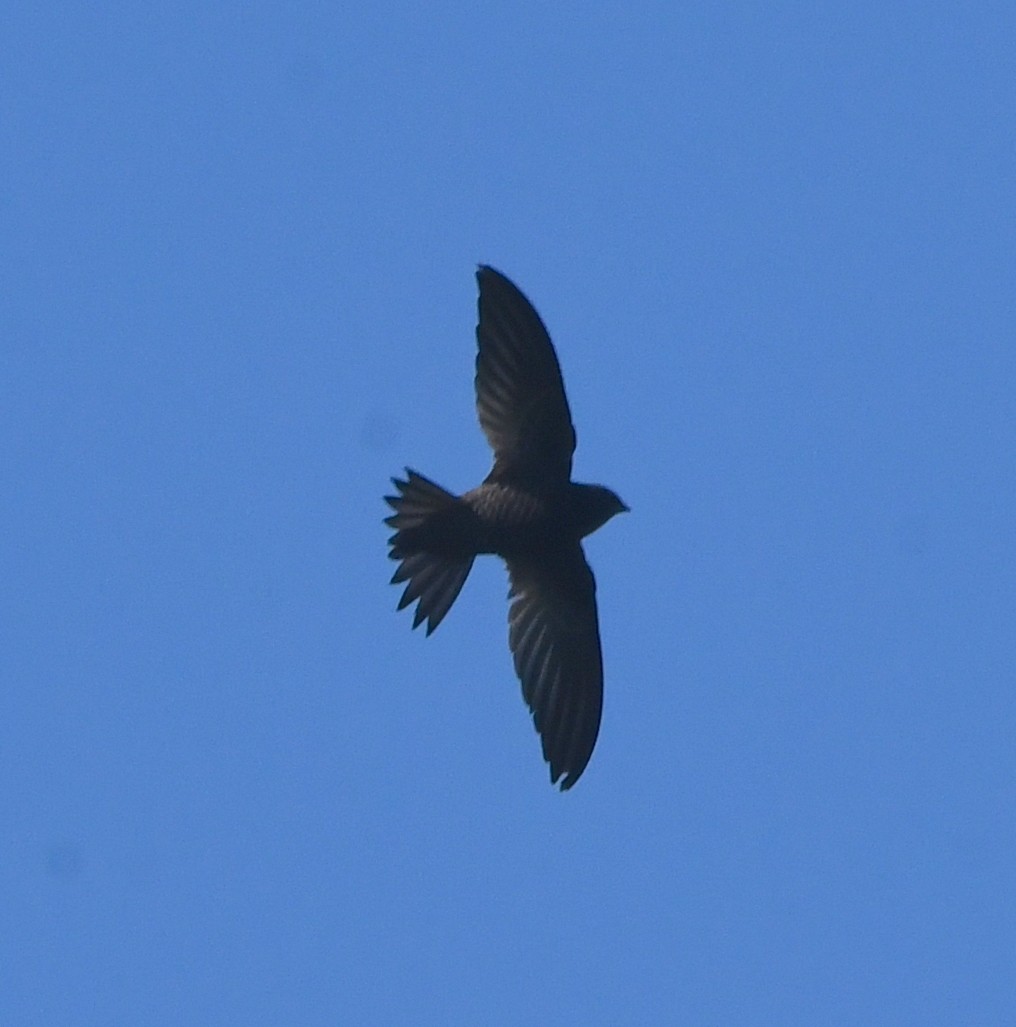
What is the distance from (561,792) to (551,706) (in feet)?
1.25

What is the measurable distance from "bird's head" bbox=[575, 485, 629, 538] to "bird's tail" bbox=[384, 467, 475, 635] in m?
0.63

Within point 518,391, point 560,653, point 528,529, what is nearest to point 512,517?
point 528,529

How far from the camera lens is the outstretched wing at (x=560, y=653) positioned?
38.6 feet

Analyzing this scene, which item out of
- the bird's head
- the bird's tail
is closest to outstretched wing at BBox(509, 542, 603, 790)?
the bird's head

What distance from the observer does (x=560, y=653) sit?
11.9 meters

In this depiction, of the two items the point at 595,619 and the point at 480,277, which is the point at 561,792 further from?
the point at 480,277

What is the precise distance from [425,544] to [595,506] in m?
0.87

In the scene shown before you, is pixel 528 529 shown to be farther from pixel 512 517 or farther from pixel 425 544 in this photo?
pixel 425 544

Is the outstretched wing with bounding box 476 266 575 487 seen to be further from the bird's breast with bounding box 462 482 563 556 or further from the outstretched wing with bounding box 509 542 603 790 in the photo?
the outstretched wing with bounding box 509 542 603 790

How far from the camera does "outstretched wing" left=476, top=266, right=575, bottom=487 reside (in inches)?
448

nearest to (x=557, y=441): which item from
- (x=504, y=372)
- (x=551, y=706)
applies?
(x=504, y=372)

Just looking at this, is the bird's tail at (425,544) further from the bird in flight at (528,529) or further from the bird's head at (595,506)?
the bird's head at (595,506)

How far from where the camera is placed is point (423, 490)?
11.1 metres

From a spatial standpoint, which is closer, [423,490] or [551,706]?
[423,490]
